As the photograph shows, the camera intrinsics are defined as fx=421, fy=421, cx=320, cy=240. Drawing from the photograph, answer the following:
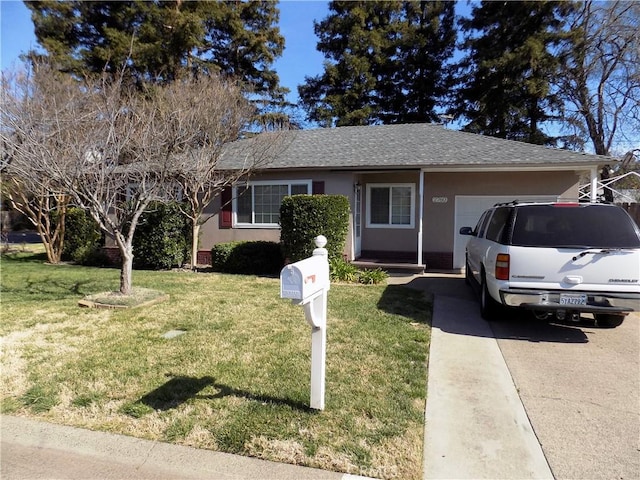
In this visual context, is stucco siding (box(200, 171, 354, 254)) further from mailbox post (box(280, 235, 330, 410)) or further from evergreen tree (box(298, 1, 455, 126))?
evergreen tree (box(298, 1, 455, 126))

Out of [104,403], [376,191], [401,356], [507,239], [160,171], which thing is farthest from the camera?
[376,191]

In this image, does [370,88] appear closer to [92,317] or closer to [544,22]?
[544,22]

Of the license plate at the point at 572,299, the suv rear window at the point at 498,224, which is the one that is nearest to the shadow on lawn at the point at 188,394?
the license plate at the point at 572,299

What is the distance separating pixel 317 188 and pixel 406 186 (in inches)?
106

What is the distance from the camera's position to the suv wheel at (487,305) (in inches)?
254

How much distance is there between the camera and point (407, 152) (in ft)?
39.7

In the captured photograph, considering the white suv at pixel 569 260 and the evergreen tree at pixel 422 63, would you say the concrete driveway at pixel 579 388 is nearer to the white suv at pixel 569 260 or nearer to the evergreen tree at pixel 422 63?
the white suv at pixel 569 260

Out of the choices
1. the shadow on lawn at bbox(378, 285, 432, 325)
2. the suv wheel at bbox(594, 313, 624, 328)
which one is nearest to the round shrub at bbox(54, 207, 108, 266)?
the shadow on lawn at bbox(378, 285, 432, 325)

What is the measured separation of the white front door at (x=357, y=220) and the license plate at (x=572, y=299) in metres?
7.17

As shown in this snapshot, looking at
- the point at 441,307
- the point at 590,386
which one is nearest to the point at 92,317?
the point at 441,307

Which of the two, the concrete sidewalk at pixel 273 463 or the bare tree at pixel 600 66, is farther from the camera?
the bare tree at pixel 600 66

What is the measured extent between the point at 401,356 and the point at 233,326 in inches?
98.9

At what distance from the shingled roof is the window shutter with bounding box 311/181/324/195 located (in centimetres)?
58

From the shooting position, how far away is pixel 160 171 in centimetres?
853
